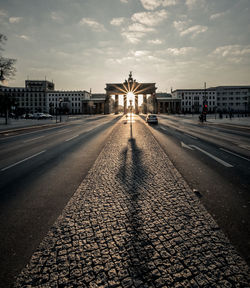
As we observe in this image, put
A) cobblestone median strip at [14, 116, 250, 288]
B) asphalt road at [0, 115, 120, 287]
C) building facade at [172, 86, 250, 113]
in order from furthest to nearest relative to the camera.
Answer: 1. building facade at [172, 86, 250, 113]
2. asphalt road at [0, 115, 120, 287]
3. cobblestone median strip at [14, 116, 250, 288]

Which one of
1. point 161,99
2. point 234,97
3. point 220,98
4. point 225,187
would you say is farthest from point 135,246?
point 234,97

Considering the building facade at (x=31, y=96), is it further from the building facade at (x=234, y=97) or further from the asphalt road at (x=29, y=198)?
the asphalt road at (x=29, y=198)

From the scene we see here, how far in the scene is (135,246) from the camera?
258cm

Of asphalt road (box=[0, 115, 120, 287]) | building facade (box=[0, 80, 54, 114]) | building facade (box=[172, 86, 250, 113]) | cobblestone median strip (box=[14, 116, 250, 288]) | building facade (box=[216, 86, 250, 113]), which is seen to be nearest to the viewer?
cobblestone median strip (box=[14, 116, 250, 288])

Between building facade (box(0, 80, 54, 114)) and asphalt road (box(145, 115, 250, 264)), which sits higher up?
building facade (box(0, 80, 54, 114))

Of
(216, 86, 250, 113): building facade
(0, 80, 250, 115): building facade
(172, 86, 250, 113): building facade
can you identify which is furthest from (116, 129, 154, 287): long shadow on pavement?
(216, 86, 250, 113): building facade

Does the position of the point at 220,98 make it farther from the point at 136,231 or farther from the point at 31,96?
the point at 136,231

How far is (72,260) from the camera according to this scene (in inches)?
92.7

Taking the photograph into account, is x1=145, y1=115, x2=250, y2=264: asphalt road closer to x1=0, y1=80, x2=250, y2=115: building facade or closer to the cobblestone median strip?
the cobblestone median strip

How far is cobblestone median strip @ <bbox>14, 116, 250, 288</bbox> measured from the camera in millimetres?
2082

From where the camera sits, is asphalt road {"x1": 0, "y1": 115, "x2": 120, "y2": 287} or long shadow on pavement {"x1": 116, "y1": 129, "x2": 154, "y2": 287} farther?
asphalt road {"x1": 0, "y1": 115, "x2": 120, "y2": 287}

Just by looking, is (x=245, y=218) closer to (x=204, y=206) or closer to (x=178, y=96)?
(x=204, y=206)

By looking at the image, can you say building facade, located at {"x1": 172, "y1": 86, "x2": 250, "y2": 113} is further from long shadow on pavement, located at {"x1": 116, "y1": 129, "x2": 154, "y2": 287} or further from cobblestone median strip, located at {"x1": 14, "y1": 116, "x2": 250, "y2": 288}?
cobblestone median strip, located at {"x1": 14, "y1": 116, "x2": 250, "y2": 288}

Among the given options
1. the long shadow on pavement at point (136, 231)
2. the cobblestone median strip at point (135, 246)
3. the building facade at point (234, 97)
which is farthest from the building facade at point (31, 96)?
the cobblestone median strip at point (135, 246)
